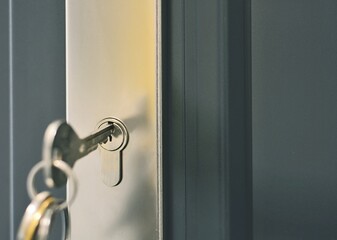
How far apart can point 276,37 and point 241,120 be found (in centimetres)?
8

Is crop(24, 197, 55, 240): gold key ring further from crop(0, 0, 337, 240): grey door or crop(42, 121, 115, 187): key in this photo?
crop(0, 0, 337, 240): grey door

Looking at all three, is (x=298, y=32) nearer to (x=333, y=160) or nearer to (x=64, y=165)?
(x=333, y=160)

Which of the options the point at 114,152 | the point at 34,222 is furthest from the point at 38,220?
the point at 114,152

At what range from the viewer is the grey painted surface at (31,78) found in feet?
1.52

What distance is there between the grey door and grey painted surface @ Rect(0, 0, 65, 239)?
109 mm

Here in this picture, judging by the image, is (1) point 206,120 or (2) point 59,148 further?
(1) point 206,120

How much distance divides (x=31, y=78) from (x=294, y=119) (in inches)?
9.5

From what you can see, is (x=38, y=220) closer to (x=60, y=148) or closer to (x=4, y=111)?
(x=60, y=148)

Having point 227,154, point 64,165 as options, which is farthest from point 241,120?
point 64,165

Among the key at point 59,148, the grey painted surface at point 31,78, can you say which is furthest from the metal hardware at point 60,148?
the grey painted surface at point 31,78

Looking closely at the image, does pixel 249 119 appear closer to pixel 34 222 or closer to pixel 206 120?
pixel 206 120

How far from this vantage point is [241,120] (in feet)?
1.40

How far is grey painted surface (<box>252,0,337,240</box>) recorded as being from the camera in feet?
1.37

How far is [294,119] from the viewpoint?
425 millimetres
